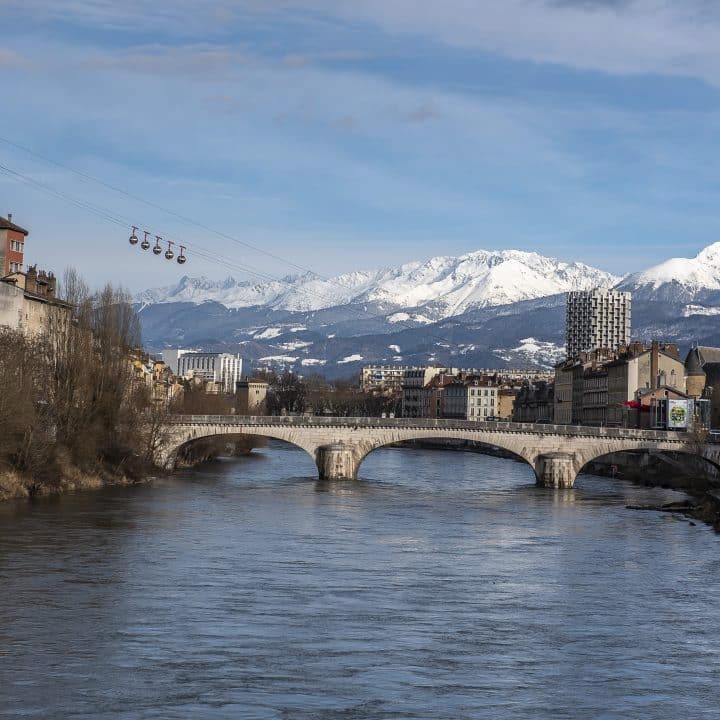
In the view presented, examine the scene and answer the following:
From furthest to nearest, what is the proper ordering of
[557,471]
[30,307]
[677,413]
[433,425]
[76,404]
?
1. [677,413]
2. [433,425]
3. [557,471]
4. [30,307]
5. [76,404]

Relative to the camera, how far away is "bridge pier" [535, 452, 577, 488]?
308ft

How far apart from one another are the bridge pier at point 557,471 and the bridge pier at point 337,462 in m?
12.2

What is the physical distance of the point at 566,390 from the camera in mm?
169375

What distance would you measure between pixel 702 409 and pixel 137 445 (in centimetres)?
5136

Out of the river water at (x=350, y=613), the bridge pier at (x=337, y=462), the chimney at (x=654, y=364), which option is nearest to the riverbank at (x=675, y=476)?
A: the river water at (x=350, y=613)

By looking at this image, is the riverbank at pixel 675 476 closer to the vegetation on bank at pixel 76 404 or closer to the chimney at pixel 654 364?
the chimney at pixel 654 364

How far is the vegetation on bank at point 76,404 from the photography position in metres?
68.1

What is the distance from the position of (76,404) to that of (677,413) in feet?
180

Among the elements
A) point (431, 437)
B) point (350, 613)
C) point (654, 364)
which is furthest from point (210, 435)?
point (350, 613)

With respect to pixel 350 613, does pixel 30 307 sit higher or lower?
higher

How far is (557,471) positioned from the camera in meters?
93.9

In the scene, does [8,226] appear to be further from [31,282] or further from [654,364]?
[654,364]

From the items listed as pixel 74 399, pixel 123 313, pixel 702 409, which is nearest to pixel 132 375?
pixel 123 313

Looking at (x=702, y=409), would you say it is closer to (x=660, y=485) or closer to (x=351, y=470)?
(x=660, y=485)
